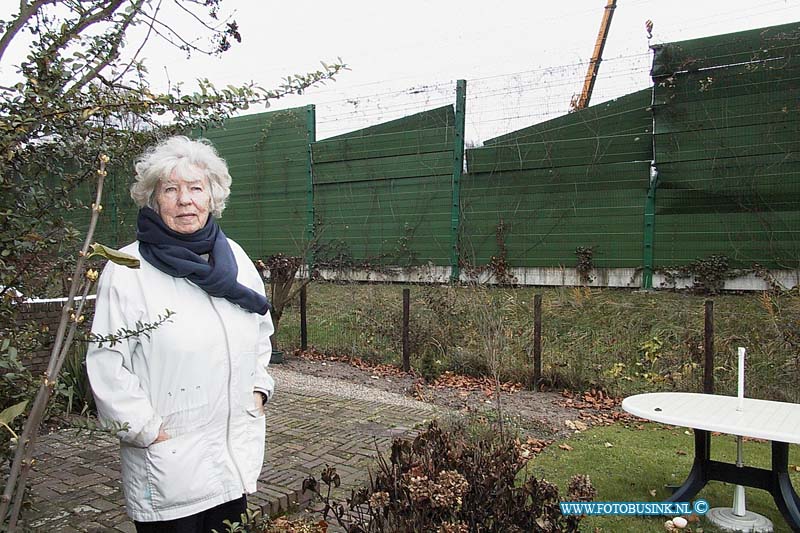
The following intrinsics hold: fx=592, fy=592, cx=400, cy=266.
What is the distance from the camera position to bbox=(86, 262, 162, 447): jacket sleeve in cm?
193

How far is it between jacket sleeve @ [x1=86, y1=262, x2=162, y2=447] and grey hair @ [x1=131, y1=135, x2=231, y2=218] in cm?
40

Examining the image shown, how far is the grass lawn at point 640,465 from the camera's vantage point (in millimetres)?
3584

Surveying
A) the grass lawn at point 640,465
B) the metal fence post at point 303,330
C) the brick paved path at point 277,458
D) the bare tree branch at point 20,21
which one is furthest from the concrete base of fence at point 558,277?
the bare tree branch at point 20,21

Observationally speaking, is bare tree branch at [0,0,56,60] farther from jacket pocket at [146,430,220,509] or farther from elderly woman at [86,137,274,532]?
jacket pocket at [146,430,220,509]

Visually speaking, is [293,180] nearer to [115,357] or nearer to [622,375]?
[622,375]

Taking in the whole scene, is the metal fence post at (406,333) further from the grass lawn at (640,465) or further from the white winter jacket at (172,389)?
the white winter jacket at (172,389)

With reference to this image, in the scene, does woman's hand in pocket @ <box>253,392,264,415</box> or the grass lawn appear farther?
the grass lawn

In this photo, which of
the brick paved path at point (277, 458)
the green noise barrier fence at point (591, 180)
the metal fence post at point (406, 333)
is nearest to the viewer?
the brick paved path at point (277, 458)

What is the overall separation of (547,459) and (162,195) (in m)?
3.49

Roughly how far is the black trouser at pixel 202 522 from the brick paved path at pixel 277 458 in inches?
16.2

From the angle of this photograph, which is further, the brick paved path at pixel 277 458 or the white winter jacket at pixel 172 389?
the brick paved path at pixel 277 458

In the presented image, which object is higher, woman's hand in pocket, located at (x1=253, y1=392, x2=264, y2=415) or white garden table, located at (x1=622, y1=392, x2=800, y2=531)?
woman's hand in pocket, located at (x1=253, y1=392, x2=264, y2=415)

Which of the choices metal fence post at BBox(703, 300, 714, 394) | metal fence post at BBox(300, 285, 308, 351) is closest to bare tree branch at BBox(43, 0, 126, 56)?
metal fence post at BBox(703, 300, 714, 394)

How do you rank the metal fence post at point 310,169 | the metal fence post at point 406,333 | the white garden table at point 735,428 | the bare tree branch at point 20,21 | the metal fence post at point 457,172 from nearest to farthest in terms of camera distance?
the bare tree branch at point 20,21 < the white garden table at point 735,428 < the metal fence post at point 406,333 < the metal fence post at point 457,172 < the metal fence post at point 310,169
